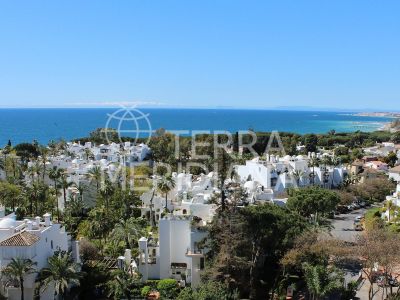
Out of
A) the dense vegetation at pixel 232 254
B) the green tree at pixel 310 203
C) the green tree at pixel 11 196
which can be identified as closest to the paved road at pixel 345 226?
the green tree at pixel 310 203

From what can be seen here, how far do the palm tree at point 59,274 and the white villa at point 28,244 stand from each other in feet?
1.94

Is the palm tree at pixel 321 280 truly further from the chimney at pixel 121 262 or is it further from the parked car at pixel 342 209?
the parked car at pixel 342 209

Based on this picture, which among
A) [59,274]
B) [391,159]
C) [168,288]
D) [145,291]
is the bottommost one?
[145,291]

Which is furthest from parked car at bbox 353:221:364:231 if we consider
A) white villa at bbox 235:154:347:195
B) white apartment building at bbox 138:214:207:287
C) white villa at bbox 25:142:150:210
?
white villa at bbox 25:142:150:210

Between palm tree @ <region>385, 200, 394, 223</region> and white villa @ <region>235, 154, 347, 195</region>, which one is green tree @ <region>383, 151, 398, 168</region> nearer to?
white villa @ <region>235, 154, 347, 195</region>

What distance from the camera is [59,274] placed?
2289 centimetres

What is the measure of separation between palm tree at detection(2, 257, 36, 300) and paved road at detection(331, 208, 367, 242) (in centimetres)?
2272

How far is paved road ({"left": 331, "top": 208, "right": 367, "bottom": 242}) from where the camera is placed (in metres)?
36.3

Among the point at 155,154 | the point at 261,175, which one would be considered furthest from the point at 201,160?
the point at 261,175

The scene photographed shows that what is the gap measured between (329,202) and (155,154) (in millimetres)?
39000

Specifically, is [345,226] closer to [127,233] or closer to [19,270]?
[127,233]

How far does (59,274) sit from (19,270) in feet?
6.72

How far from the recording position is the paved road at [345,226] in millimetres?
36256

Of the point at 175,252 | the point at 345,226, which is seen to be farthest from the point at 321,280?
the point at 345,226
